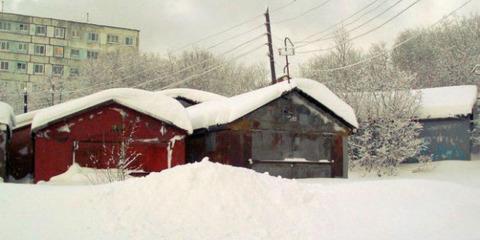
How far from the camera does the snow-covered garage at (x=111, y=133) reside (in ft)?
56.4

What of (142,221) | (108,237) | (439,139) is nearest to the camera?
(108,237)

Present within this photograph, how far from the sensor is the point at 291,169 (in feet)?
66.3

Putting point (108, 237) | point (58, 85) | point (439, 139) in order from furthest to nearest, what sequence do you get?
point (58, 85) < point (439, 139) < point (108, 237)

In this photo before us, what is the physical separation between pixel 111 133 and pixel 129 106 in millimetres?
1078

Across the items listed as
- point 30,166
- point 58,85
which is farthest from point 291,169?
point 58,85

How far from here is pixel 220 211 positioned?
345 inches

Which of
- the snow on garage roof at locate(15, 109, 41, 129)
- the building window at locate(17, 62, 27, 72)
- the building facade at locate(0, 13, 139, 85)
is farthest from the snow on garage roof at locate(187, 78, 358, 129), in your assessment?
the building window at locate(17, 62, 27, 72)

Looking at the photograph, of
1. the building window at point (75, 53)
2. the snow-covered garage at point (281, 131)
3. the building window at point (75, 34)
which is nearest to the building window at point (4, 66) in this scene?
the building window at point (75, 53)

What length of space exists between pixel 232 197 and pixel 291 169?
11.2 meters

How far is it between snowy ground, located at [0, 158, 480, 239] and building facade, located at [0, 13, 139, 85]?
64.3 meters

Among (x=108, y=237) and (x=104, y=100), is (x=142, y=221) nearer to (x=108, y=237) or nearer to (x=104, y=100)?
(x=108, y=237)

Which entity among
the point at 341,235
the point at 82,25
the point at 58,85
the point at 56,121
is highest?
the point at 82,25

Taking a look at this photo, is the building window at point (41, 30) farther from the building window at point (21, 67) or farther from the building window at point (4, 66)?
the building window at point (4, 66)

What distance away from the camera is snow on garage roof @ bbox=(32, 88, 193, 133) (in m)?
17.4
